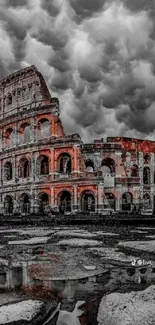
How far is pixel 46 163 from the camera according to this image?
29.5 m

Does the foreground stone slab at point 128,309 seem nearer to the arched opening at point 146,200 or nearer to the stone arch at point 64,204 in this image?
the stone arch at point 64,204

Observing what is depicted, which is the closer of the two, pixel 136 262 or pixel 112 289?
pixel 112 289

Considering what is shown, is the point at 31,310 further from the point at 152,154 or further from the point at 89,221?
the point at 152,154

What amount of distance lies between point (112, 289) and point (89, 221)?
30.0 feet

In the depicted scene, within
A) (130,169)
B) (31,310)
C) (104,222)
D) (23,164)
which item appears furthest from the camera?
(130,169)

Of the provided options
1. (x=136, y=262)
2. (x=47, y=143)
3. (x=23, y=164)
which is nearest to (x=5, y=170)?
(x=23, y=164)

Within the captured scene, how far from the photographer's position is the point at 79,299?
5.36 ft

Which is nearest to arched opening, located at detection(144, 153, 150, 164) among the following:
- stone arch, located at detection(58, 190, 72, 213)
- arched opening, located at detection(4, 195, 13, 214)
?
stone arch, located at detection(58, 190, 72, 213)

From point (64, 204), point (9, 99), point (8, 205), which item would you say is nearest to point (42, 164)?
point (8, 205)

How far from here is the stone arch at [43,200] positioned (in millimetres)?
25534

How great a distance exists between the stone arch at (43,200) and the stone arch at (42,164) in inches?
78.5

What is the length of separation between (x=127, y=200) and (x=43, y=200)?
8556 millimetres

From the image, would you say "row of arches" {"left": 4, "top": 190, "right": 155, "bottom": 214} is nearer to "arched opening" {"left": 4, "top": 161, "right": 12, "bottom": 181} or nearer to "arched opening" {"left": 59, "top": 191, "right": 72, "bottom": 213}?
"arched opening" {"left": 59, "top": 191, "right": 72, "bottom": 213}

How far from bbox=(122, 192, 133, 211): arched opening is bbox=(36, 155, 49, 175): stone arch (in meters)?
8.06
